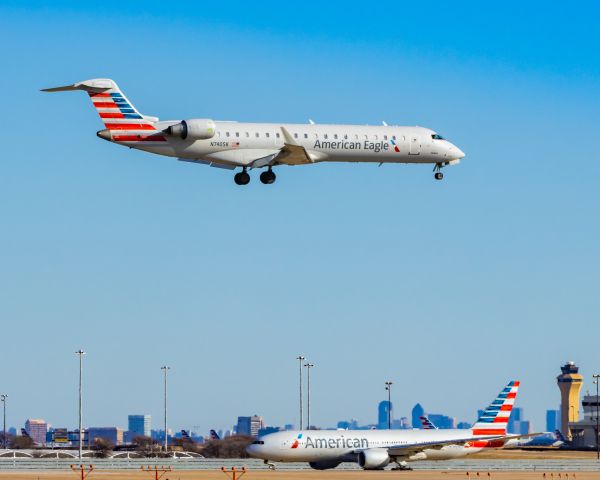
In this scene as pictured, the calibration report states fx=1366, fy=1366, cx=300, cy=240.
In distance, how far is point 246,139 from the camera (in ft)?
285

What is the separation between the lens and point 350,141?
297 feet

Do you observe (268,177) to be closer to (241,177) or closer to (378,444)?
(241,177)

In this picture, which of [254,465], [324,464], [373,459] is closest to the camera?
[373,459]

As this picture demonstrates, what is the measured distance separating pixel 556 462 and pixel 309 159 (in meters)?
41.1

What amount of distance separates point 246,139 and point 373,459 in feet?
89.8

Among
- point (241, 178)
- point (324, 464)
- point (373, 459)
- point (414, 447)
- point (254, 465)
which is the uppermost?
point (241, 178)

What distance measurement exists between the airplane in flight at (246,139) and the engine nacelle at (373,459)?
2221 centimetres

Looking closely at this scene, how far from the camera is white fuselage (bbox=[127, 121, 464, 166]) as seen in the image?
85.6 m

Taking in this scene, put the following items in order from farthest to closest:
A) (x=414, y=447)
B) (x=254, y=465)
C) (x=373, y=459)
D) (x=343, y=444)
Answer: (x=254, y=465) < (x=414, y=447) < (x=343, y=444) < (x=373, y=459)

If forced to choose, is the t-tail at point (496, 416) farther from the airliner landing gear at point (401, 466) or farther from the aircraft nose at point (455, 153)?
the aircraft nose at point (455, 153)

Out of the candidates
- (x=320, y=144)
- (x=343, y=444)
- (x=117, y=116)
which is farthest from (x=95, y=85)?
(x=343, y=444)

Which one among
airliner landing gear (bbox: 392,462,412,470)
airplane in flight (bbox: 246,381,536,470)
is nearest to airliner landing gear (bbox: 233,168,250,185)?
airplane in flight (bbox: 246,381,536,470)

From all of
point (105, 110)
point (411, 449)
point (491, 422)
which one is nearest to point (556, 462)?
point (491, 422)

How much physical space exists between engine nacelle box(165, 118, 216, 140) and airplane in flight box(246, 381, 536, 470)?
1018 inches
